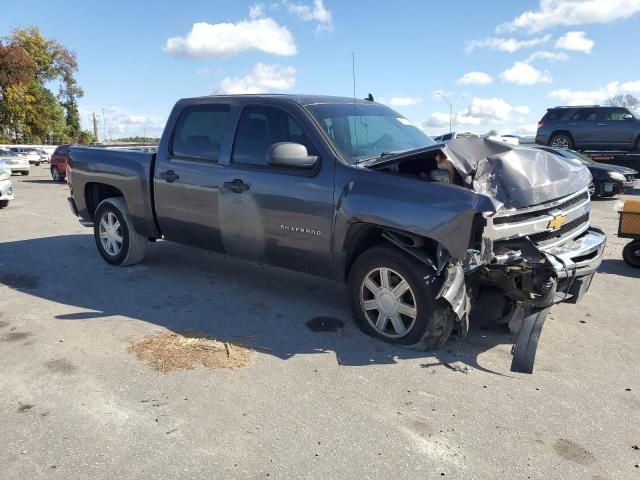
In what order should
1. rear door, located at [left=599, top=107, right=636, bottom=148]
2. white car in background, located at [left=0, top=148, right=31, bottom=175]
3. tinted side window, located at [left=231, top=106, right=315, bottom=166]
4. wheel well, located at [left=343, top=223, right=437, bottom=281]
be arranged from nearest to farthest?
wheel well, located at [left=343, top=223, right=437, bottom=281]
tinted side window, located at [left=231, top=106, right=315, bottom=166]
rear door, located at [left=599, top=107, right=636, bottom=148]
white car in background, located at [left=0, top=148, right=31, bottom=175]

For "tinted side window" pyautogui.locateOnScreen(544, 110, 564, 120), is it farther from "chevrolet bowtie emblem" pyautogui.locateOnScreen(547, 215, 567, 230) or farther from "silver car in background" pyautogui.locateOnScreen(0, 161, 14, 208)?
"silver car in background" pyautogui.locateOnScreen(0, 161, 14, 208)

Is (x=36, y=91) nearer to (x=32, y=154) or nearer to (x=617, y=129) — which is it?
(x=32, y=154)

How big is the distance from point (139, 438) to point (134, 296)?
107 inches

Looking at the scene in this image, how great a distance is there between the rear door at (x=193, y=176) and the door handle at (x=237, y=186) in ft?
0.50

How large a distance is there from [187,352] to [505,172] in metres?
2.74

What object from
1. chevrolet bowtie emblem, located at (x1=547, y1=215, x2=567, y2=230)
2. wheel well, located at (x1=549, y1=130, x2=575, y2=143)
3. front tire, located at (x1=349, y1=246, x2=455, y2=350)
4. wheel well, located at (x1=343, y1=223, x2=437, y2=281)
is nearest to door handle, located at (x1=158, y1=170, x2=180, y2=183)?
wheel well, located at (x1=343, y1=223, x2=437, y2=281)

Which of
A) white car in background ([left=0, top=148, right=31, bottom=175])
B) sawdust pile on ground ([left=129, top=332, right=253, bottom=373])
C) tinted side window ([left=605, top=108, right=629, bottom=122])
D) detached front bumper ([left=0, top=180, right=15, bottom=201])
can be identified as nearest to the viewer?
sawdust pile on ground ([left=129, top=332, right=253, bottom=373])

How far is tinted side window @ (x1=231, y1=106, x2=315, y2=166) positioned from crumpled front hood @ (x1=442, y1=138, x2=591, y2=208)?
146 cm

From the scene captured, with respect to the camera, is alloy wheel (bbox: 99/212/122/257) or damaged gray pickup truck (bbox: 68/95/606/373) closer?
damaged gray pickup truck (bbox: 68/95/606/373)

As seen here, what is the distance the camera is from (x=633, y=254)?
22.8 ft

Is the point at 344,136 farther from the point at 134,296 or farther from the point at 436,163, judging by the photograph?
the point at 134,296

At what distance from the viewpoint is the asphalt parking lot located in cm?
287

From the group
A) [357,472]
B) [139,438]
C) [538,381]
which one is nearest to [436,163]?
[538,381]

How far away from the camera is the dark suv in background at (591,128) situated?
17.2 metres
